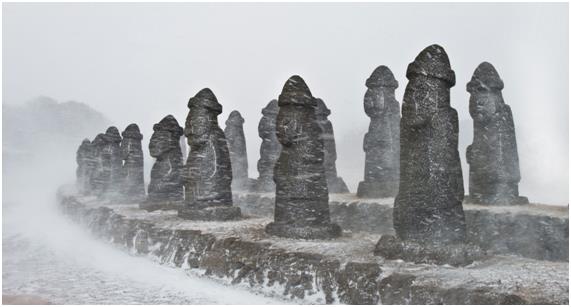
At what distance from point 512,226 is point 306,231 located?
19.5ft

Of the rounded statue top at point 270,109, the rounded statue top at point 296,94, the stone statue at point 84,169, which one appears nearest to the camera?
the rounded statue top at point 296,94

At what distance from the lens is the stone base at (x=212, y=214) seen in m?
14.0

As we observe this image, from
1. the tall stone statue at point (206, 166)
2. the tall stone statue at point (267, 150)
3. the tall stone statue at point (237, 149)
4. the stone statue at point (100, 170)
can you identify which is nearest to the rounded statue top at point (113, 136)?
the stone statue at point (100, 170)

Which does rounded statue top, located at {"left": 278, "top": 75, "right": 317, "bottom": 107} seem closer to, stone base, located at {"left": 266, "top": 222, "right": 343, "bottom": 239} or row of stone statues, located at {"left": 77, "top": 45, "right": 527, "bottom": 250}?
row of stone statues, located at {"left": 77, "top": 45, "right": 527, "bottom": 250}

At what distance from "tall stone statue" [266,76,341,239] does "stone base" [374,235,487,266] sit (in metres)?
2.45

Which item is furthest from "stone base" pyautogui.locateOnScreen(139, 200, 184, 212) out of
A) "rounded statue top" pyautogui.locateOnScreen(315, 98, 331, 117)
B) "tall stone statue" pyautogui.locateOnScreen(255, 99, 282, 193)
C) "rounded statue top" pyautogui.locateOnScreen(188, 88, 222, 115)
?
"rounded statue top" pyautogui.locateOnScreen(315, 98, 331, 117)

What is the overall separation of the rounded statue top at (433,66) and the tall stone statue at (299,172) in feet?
9.67

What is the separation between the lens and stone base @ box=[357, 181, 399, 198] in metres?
18.7

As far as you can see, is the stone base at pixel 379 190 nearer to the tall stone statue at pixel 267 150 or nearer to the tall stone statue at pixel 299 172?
the tall stone statue at pixel 267 150

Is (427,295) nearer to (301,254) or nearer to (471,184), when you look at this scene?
(301,254)

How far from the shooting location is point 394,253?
8.55 m

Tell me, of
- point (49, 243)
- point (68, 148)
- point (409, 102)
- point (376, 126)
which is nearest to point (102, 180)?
point (49, 243)

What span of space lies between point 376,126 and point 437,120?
444 inches

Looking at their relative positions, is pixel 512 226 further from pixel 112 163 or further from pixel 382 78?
pixel 112 163
